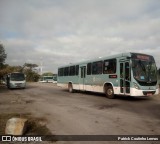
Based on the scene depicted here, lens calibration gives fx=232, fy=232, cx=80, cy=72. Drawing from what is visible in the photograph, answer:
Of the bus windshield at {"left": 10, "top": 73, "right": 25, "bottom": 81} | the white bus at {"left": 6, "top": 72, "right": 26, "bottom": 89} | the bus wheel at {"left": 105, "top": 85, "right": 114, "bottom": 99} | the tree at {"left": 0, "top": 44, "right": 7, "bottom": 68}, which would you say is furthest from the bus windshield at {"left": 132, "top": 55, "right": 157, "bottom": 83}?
the tree at {"left": 0, "top": 44, "right": 7, "bottom": 68}

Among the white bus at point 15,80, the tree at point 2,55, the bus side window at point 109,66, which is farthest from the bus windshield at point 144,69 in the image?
the tree at point 2,55

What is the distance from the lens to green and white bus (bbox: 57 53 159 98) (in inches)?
587

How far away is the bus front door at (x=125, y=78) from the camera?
49.9 feet

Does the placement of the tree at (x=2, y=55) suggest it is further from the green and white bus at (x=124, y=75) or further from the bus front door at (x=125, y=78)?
the bus front door at (x=125, y=78)

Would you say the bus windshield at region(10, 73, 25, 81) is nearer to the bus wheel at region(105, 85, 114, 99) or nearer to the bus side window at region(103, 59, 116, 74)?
the bus side window at region(103, 59, 116, 74)

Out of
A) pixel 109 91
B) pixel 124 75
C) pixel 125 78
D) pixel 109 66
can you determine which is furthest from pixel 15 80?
pixel 125 78

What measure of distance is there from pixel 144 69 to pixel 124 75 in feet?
4.45

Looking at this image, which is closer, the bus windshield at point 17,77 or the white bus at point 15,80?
the white bus at point 15,80

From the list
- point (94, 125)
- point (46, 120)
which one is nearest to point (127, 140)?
point (94, 125)

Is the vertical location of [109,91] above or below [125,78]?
below

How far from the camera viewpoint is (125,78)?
15.4 metres

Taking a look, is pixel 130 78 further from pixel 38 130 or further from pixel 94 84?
pixel 38 130

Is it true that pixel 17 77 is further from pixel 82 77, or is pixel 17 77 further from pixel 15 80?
pixel 82 77

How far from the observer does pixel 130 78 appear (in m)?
15.0
